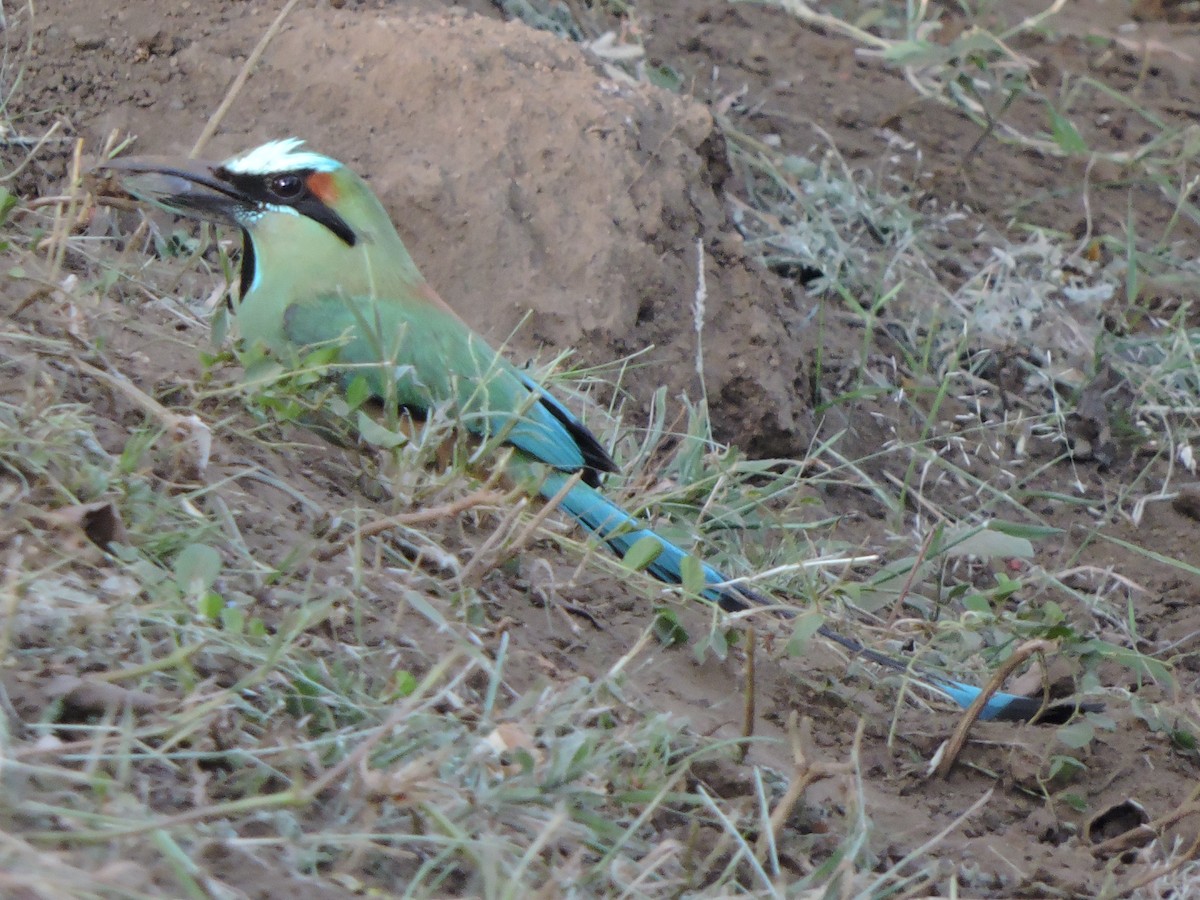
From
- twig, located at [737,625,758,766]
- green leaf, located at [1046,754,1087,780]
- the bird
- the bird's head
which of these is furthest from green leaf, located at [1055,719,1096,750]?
the bird's head

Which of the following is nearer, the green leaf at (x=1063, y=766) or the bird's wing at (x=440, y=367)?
the green leaf at (x=1063, y=766)

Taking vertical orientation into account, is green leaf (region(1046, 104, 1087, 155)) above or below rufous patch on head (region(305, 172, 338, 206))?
below

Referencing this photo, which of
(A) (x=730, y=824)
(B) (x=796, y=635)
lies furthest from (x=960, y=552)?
(A) (x=730, y=824)

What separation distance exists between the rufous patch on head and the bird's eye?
0.07ft

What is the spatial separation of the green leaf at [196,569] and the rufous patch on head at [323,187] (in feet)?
4.96

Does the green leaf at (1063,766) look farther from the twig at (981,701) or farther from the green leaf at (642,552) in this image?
the green leaf at (642,552)

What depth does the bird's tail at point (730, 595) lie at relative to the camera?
2.83 m

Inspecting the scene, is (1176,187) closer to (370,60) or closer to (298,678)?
(370,60)

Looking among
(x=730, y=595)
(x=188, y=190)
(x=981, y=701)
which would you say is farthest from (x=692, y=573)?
(x=188, y=190)

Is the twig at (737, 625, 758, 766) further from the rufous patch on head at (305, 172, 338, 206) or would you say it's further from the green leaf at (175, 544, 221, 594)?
the rufous patch on head at (305, 172, 338, 206)

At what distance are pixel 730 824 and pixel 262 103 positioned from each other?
9.32 ft

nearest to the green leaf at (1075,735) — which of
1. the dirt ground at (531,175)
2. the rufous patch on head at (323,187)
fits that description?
the dirt ground at (531,175)

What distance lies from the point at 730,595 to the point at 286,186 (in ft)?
4.57

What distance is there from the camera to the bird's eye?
3.45m
